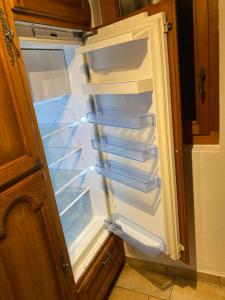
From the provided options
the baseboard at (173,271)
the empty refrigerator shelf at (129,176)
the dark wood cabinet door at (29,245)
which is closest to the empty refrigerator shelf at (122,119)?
the empty refrigerator shelf at (129,176)

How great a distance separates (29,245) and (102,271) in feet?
2.60

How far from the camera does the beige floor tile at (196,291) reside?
157cm

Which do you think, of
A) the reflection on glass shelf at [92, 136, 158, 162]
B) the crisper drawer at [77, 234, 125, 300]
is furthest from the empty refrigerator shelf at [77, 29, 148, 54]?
the crisper drawer at [77, 234, 125, 300]

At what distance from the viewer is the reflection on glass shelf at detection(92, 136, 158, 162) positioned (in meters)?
1.27

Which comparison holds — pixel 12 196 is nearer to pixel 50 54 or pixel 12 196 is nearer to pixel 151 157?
pixel 151 157

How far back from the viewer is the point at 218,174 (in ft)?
4.58

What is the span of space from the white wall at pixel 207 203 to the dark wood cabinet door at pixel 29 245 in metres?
0.87

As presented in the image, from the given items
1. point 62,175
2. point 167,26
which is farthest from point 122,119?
point 62,175

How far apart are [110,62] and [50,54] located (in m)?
0.35

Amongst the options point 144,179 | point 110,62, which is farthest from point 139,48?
point 144,179

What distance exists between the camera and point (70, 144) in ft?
5.49

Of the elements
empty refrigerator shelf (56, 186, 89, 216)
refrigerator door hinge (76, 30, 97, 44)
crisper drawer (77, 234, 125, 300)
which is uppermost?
refrigerator door hinge (76, 30, 97, 44)

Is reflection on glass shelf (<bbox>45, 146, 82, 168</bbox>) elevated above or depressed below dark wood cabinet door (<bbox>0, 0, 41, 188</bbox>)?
below

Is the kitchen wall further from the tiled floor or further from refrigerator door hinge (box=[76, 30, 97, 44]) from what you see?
refrigerator door hinge (box=[76, 30, 97, 44])
